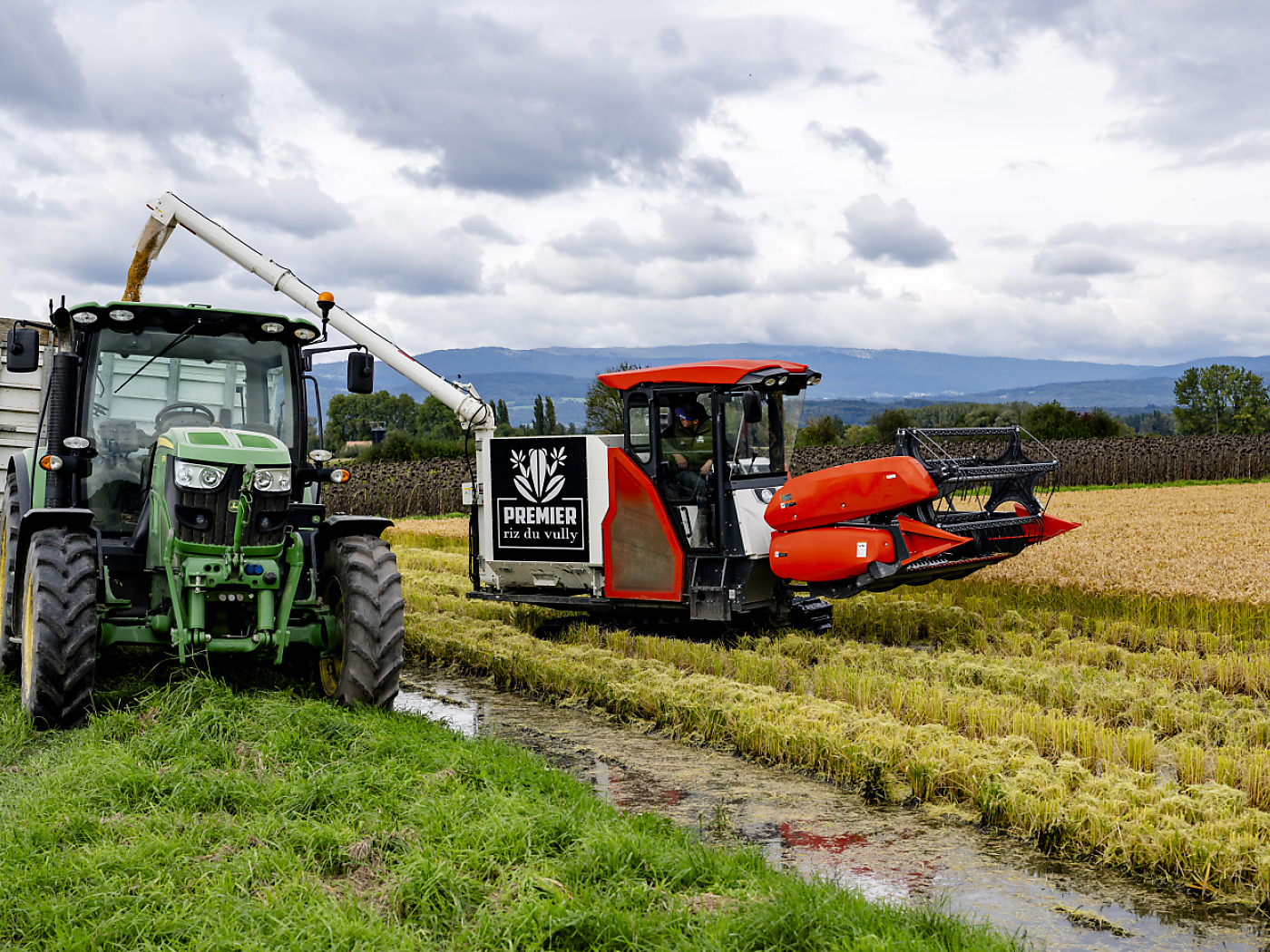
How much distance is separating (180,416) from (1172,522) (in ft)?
57.9

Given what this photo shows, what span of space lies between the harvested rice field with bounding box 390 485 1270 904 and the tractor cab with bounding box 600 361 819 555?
1091 millimetres

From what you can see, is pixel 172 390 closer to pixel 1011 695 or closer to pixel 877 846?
pixel 877 846

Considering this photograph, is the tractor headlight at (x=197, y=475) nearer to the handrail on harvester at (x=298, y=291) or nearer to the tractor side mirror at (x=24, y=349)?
the tractor side mirror at (x=24, y=349)

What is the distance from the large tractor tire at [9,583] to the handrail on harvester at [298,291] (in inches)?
181

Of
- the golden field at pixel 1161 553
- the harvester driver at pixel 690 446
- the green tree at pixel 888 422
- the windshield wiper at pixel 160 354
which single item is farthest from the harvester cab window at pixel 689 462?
the green tree at pixel 888 422

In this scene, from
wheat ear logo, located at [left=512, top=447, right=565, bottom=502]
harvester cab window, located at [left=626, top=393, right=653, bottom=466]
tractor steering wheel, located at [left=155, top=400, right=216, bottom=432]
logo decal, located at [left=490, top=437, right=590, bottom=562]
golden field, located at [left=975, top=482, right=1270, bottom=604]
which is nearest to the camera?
tractor steering wheel, located at [left=155, top=400, right=216, bottom=432]

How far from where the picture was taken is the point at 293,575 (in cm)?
632

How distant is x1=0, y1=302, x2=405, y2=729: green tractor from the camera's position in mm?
5879

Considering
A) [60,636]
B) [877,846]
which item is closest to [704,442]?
[877,846]

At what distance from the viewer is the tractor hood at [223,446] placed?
5.95 meters

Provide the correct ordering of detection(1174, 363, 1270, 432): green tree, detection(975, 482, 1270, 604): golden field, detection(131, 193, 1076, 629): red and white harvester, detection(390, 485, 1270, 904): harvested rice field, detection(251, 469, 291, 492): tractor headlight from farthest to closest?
1. detection(1174, 363, 1270, 432): green tree
2. detection(975, 482, 1270, 604): golden field
3. detection(131, 193, 1076, 629): red and white harvester
4. detection(251, 469, 291, 492): tractor headlight
5. detection(390, 485, 1270, 904): harvested rice field

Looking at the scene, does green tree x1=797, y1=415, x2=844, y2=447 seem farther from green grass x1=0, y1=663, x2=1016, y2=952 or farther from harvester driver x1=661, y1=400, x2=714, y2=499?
green grass x1=0, y1=663, x2=1016, y2=952

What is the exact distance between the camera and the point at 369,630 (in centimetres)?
616

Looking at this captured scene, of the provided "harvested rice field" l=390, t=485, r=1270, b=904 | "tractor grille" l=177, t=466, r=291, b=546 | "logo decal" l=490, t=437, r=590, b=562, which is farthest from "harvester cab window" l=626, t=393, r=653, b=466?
"tractor grille" l=177, t=466, r=291, b=546
